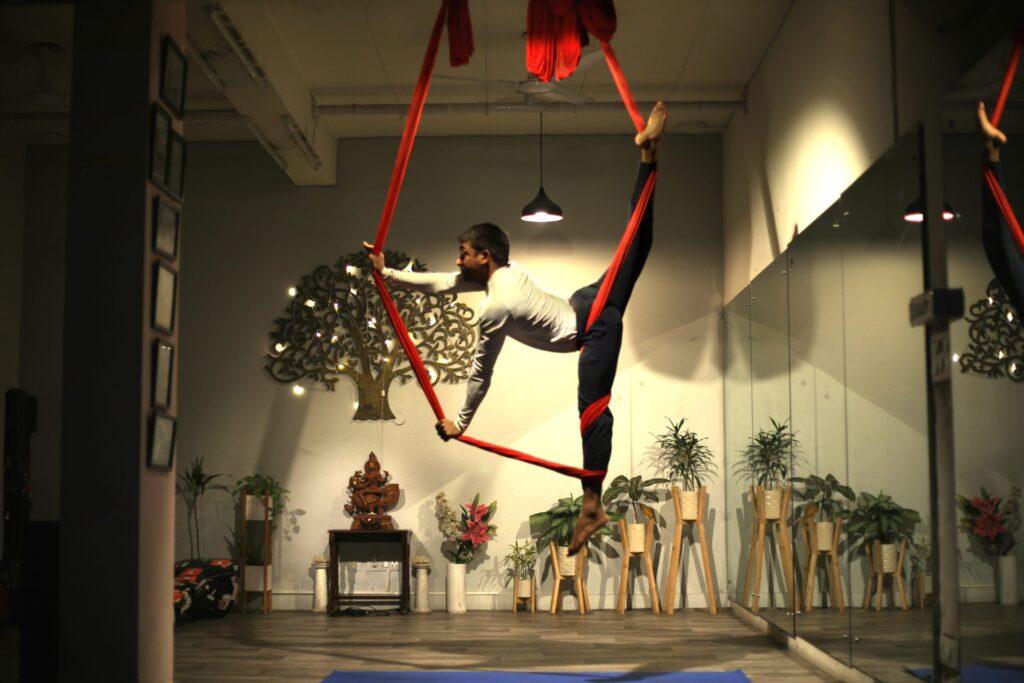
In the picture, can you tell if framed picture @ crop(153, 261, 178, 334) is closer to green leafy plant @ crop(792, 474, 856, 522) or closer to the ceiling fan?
the ceiling fan

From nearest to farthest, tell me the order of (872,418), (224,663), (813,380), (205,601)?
(872,418) → (813,380) → (224,663) → (205,601)

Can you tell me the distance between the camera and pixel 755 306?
23.2 ft

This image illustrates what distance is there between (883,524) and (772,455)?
6.90 feet

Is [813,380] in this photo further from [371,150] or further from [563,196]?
[371,150]

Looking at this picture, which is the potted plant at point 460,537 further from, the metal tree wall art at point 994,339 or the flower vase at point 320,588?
the metal tree wall art at point 994,339

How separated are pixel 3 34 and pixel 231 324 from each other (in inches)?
112

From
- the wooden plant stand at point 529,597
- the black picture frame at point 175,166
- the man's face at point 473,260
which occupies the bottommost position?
the wooden plant stand at point 529,597

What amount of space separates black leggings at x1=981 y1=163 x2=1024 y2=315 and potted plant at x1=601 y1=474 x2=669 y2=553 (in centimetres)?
471

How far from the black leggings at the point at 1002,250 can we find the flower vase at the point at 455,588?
5382 millimetres

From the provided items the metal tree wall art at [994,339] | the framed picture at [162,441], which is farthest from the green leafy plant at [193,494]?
the metal tree wall art at [994,339]

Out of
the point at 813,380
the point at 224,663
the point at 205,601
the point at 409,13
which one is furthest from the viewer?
the point at 205,601

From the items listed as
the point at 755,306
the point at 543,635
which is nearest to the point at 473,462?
the point at 543,635

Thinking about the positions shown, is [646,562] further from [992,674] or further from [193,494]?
[992,674]

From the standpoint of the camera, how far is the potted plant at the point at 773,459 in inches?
241
